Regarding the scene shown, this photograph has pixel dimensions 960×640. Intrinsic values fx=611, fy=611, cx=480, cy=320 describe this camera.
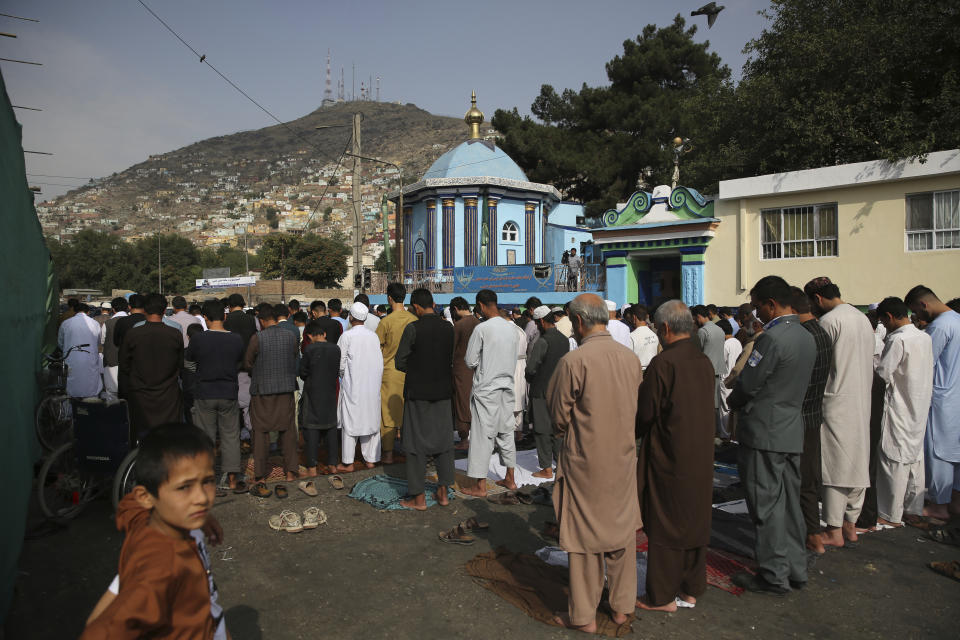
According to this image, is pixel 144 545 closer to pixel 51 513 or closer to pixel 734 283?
pixel 51 513

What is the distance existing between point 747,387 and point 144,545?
354cm

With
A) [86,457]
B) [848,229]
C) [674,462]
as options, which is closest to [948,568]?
[674,462]

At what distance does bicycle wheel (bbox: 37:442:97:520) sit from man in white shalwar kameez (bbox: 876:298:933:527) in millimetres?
6886

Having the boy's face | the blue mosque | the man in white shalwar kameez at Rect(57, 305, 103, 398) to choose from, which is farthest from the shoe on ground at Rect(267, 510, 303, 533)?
the blue mosque

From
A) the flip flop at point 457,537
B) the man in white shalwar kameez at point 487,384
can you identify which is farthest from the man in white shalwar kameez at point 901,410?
the flip flop at point 457,537

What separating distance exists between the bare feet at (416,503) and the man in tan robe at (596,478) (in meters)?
2.26

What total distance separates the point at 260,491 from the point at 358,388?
1.50 metres

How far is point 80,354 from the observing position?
28.4 ft

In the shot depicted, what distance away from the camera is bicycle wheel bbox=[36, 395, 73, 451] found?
286 inches

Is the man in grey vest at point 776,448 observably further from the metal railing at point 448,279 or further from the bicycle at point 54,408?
the metal railing at point 448,279

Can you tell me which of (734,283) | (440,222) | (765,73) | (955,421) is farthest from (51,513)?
(440,222)

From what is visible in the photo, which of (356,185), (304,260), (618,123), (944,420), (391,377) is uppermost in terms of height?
(618,123)

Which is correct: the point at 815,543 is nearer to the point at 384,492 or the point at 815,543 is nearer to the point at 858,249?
the point at 384,492

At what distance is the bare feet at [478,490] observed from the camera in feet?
19.7
